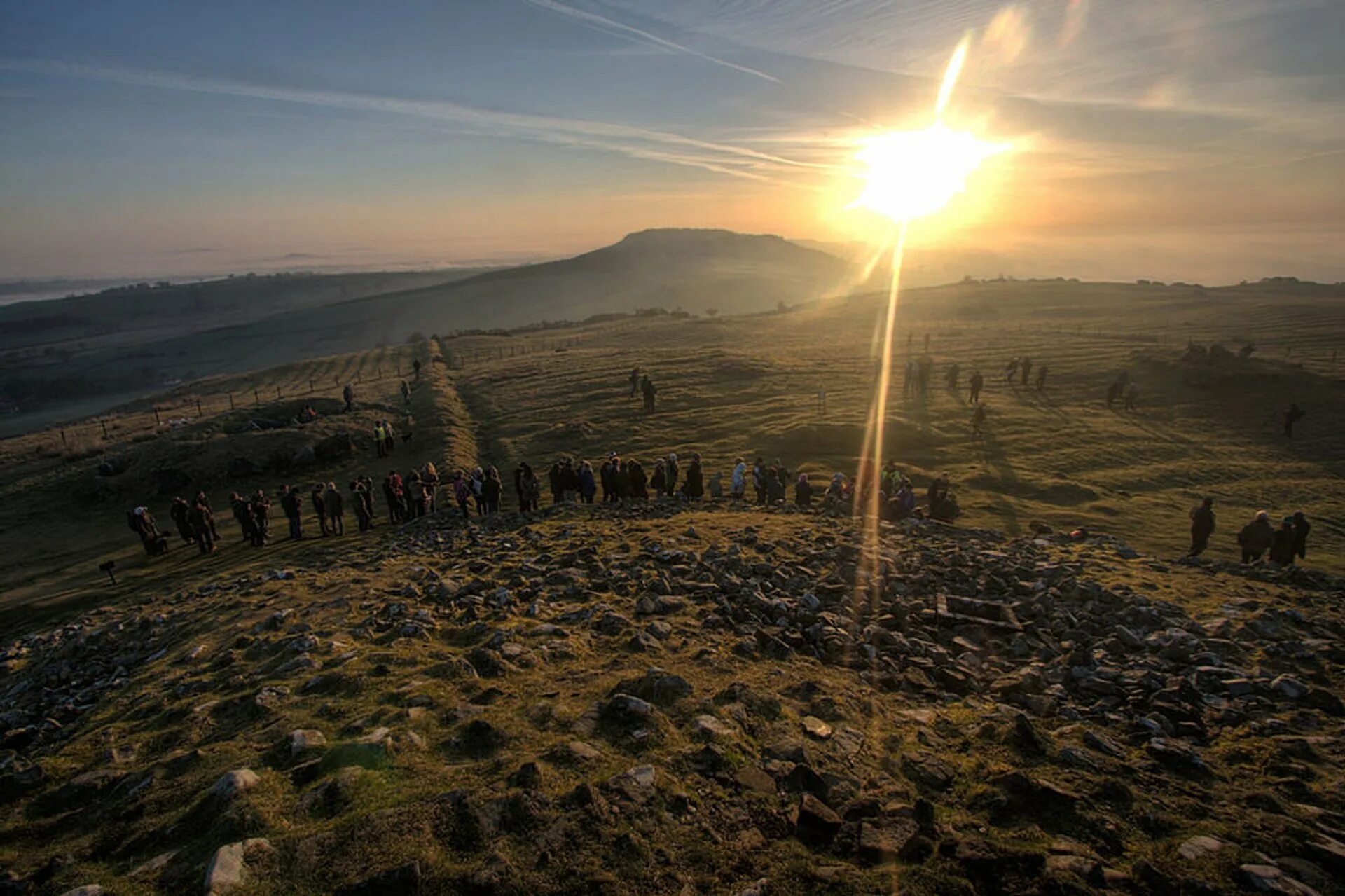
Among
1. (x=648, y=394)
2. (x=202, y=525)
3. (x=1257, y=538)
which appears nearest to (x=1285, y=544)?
(x=1257, y=538)

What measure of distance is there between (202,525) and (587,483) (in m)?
14.2

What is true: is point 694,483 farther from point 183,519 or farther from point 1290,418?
point 1290,418

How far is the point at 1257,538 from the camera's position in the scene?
17.8 metres

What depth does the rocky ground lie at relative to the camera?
19.3 ft

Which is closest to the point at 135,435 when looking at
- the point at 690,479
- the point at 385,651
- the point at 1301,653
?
the point at 690,479

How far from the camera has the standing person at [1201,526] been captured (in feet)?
61.3

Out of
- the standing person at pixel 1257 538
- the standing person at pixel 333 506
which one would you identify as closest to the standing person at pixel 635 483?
the standing person at pixel 333 506

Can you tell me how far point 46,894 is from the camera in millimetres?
5613

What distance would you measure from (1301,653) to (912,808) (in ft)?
30.3

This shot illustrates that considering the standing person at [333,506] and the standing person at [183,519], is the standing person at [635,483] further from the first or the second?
the standing person at [183,519]

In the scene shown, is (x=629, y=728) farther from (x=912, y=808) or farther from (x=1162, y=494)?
(x=1162, y=494)

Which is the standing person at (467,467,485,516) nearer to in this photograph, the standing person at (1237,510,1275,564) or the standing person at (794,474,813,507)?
the standing person at (794,474,813,507)

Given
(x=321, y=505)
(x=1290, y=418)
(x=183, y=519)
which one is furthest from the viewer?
(x=1290, y=418)

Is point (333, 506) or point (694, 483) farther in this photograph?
point (694, 483)
